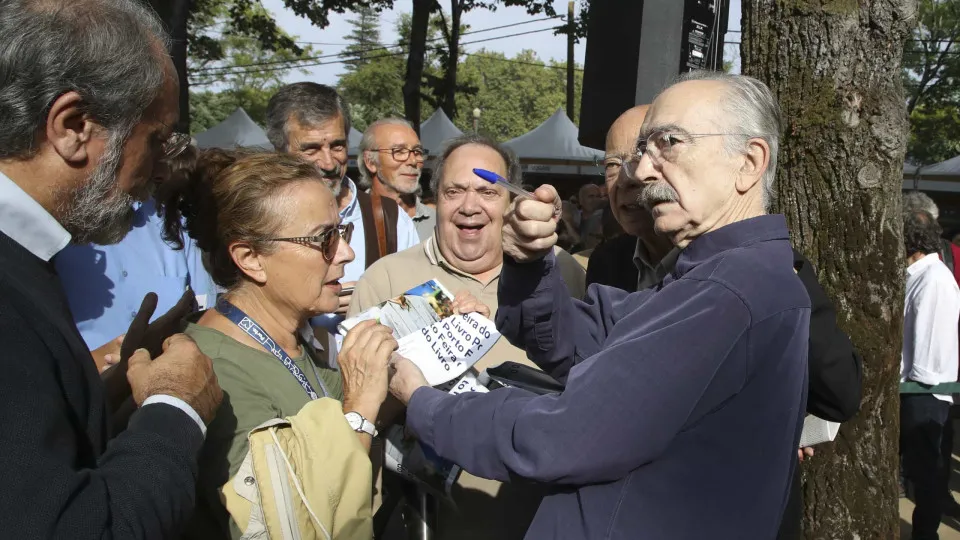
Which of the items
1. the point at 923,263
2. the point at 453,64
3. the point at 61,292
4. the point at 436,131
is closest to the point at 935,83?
the point at 453,64

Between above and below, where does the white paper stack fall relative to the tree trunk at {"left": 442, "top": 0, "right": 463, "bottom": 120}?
below

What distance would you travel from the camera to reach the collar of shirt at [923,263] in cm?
500

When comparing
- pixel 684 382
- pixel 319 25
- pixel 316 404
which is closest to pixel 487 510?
pixel 316 404

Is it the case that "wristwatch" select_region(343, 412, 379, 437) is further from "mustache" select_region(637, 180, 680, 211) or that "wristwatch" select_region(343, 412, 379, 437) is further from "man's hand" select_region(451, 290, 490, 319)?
"mustache" select_region(637, 180, 680, 211)

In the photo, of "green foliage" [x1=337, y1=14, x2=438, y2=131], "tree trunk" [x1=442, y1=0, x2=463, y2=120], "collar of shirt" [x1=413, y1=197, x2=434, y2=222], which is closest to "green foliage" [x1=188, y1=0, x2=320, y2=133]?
"green foliage" [x1=337, y1=14, x2=438, y2=131]

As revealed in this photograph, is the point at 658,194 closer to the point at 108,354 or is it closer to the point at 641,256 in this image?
the point at 641,256

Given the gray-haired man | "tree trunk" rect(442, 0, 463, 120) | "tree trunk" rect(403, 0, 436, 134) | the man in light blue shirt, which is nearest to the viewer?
the man in light blue shirt

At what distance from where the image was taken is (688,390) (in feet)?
4.64

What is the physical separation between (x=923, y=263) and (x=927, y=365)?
674mm

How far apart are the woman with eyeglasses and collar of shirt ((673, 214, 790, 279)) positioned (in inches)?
31.7

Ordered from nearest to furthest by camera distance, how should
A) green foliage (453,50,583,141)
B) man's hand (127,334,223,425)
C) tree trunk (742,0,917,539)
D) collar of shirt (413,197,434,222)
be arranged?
man's hand (127,334,223,425) → tree trunk (742,0,917,539) → collar of shirt (413,197,434,222) → green foliage (453,50,583,141)

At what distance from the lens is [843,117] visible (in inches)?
109

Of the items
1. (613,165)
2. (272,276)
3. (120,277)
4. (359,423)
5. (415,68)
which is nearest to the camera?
(359,423)

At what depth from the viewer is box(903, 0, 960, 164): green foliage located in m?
28.2
